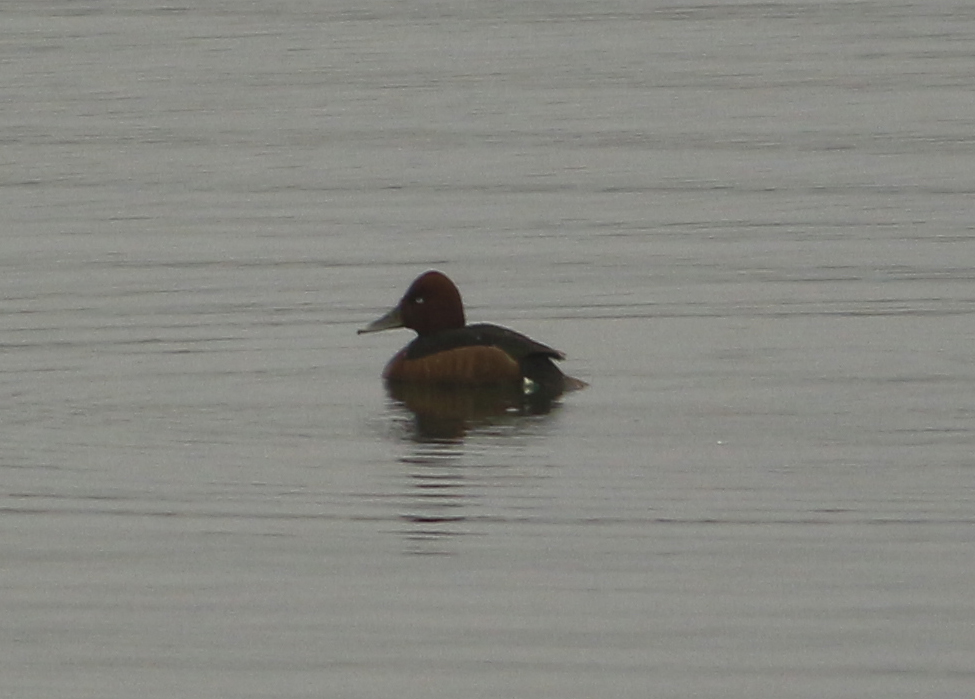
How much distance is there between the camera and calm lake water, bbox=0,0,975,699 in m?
9.35

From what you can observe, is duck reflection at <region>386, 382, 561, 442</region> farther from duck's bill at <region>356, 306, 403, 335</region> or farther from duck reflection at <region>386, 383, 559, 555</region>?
duck's bill at <region>356, 306, 403, 335</region>

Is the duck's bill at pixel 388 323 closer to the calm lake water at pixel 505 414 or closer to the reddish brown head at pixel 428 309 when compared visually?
the reddish brown head at pixel 428 309

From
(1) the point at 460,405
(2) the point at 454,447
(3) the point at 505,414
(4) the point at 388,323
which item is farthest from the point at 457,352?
(2) the point at 454,447

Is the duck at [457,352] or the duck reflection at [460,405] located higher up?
the duck at [457,352]

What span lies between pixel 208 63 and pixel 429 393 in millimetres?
15883

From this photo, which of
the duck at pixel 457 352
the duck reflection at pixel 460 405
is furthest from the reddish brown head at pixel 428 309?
the duck reflection at pixel 460 405

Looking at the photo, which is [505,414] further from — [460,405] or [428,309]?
[428,309]

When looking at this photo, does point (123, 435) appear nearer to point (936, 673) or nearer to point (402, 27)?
point (936, 673)

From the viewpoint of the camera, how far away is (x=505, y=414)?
541 inches

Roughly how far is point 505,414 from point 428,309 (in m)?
1.61

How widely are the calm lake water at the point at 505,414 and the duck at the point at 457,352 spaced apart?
247 mm

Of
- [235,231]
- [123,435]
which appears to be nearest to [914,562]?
[123,435]

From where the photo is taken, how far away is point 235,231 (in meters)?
19.7

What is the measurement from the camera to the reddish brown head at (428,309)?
1509cm
